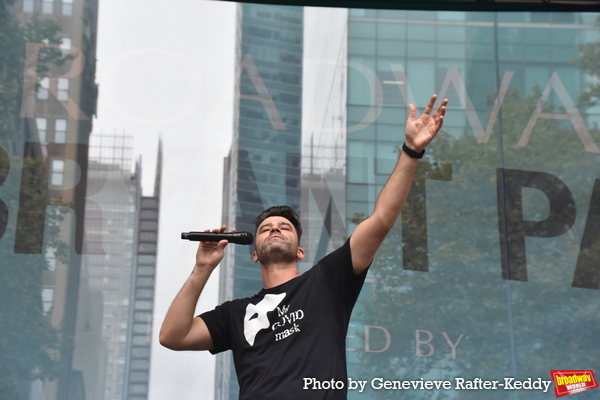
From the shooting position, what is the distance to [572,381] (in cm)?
322

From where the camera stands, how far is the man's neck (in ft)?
6.49

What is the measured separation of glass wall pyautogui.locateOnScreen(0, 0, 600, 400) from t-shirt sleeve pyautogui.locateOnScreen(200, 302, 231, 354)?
1.29 meters

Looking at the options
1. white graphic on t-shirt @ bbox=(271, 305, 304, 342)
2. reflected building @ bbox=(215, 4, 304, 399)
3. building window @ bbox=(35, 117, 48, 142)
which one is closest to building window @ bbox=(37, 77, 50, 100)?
building window @ bbox=(35, 117, 48, 142)

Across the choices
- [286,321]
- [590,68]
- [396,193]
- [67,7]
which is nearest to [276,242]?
[286,321]

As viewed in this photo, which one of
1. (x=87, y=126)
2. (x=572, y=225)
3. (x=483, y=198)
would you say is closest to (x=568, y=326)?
(x=572, y=225)

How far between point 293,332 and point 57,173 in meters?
2.01

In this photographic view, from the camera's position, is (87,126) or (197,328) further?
(87,126)

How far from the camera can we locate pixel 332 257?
6.35ft

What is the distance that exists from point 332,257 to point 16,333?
6.06 feet

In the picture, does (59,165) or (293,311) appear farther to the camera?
(59,165)

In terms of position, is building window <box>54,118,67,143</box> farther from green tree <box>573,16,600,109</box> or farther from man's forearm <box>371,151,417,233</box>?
green tree <box>573,16,600,109</box>

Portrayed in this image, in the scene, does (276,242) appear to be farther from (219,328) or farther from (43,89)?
(43,89)

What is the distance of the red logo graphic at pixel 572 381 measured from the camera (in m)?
3.21

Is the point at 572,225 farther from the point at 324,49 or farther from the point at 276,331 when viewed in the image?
the point at 276,331
